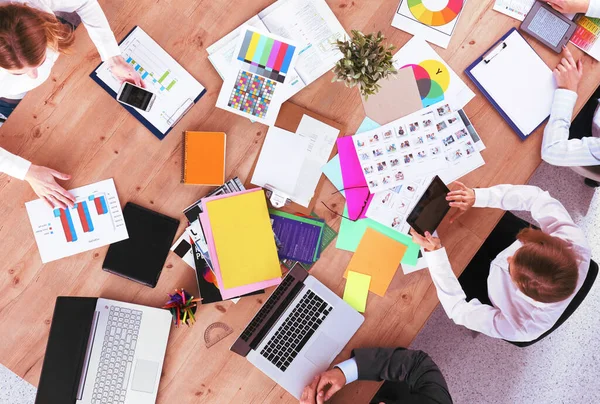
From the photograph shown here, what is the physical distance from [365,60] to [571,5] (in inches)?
30.9

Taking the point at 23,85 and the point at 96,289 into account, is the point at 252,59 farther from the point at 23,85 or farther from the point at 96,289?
the point at 96,289

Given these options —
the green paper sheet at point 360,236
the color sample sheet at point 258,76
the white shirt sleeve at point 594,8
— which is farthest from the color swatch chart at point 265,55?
the white shirt sleeve at point 594,8

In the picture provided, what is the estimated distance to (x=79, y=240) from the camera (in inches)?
57.2

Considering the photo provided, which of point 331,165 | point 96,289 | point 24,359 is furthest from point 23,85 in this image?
point 331,165

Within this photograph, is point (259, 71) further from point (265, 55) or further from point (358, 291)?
point (358, 291)

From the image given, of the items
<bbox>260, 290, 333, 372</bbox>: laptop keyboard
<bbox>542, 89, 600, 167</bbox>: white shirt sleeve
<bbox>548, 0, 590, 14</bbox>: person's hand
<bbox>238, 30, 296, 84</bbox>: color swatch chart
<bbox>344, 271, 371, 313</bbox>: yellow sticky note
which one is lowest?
<bbox>260, 290, 333, 372</bbox>: laptop keyboard

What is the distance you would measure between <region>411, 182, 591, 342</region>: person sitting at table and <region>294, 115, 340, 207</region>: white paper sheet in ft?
1.22

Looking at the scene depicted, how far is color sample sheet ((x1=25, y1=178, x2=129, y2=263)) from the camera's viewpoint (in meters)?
1.45

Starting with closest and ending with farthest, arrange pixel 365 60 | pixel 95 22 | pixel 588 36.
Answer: pixel 365 60, pixel 95 22, pixel 588 36

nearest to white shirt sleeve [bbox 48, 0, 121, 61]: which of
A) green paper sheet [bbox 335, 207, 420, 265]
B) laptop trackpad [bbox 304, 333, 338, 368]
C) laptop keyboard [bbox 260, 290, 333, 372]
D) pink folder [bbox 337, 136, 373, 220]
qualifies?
pink folder [bbox 337, 136, 373, 220]

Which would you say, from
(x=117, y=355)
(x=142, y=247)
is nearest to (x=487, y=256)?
(x=142, y=247)

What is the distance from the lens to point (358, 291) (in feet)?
4.83

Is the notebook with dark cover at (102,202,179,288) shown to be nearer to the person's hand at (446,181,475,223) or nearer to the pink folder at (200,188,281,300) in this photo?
the pink folder at (200,188,281,300)

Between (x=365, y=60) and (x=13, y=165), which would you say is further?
(x=13, y=165)
